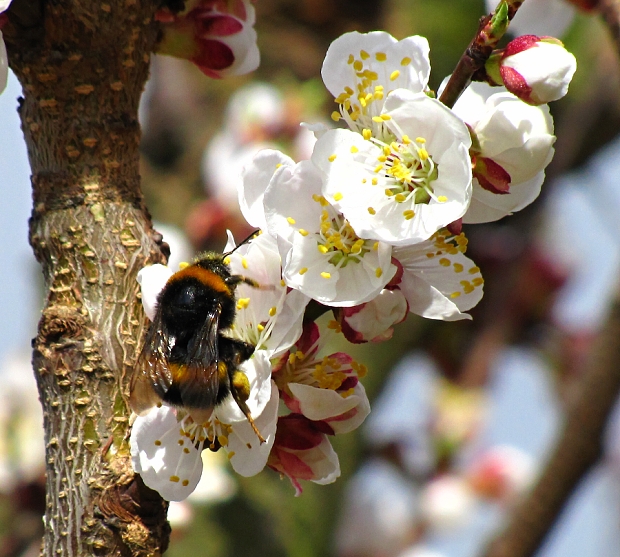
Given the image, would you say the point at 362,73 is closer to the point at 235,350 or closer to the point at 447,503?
the point at 235,350

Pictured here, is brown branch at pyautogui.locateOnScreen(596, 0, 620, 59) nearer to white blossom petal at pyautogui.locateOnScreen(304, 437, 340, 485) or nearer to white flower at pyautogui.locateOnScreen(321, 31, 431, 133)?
white flower at pyautogui.locateOnScreen(321, 31, 431, 133)

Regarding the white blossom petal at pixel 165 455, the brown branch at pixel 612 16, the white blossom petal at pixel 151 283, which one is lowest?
the white blossom petal at pixel 165 455

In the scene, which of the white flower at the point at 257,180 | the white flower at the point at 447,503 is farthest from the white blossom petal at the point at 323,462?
the white flower at the point at 447,503

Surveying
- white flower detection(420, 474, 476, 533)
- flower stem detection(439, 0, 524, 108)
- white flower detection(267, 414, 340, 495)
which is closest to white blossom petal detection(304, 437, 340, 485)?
white flower detection(267, 414, 340, 495)

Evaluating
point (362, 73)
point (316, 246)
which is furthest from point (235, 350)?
point (362, 73)

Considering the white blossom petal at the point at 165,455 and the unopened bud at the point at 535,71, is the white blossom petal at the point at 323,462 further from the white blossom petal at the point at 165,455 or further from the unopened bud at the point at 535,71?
the unopened bud at the point at 535,71

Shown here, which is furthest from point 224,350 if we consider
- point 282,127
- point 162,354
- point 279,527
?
point 282,127

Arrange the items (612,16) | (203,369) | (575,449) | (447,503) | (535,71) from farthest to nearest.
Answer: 1. (447,503)
2. (575,449)
3. (612,16)
4. (203,369)
5. (535,71)
